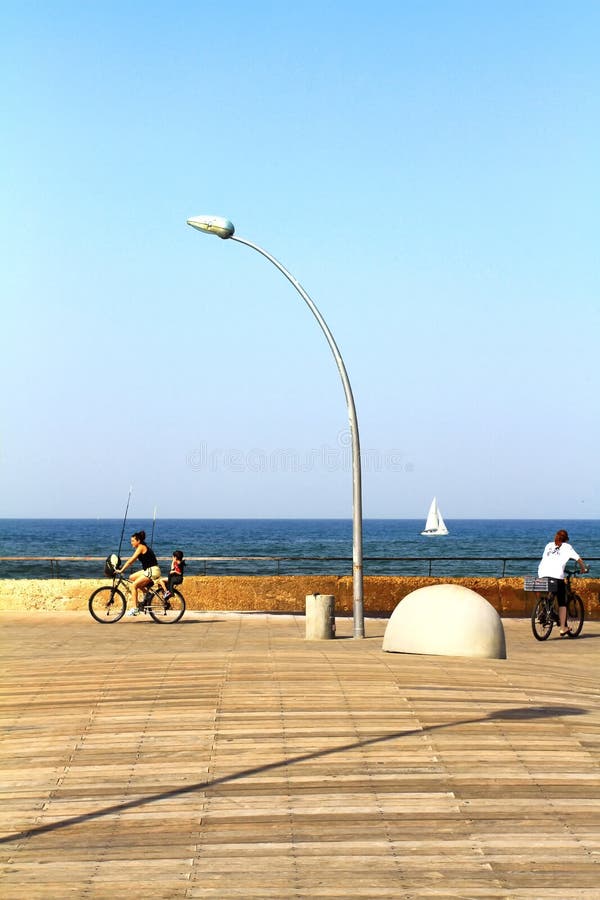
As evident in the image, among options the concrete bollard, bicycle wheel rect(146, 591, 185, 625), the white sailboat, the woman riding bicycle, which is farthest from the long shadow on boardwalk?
the white sailboat

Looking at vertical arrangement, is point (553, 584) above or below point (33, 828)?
above

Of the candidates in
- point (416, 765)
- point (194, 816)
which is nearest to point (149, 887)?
point (194, 816)

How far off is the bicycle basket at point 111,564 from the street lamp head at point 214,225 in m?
5.87

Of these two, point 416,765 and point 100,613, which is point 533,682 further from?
point 100,613

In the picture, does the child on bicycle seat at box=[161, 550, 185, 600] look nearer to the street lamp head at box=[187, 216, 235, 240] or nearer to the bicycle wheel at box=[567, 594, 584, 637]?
the street lamp head at box=[187, 216, 235, 240]

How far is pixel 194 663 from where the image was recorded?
11297 mm

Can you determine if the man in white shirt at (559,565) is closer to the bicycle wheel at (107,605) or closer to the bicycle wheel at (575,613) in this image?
the bicycle wheel at (575,613)

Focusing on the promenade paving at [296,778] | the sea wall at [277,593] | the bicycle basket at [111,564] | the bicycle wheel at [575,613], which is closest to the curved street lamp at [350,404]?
the bicycle wheel at [575,613]

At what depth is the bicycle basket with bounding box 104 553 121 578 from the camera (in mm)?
19422

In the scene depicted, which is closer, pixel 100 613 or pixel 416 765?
pixel 416 765

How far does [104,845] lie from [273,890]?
121cm

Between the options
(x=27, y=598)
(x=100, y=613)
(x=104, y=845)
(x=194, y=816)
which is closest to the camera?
(x=104, y=845)

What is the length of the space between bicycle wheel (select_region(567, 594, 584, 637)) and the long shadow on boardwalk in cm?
958

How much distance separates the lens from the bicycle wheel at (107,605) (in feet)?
67.2
